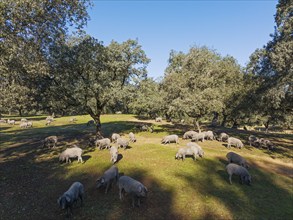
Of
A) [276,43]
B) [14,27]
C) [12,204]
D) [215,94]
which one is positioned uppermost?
[276,43]

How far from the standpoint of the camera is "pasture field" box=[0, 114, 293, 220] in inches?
530

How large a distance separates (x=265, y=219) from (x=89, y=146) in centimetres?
2202

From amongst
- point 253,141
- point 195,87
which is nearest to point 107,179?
point 195,87

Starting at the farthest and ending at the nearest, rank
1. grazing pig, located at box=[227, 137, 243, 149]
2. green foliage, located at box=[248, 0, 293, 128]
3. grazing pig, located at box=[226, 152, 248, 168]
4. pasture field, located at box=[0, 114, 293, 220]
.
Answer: grazing pig, located at box=[227, 137, 243, 149]
green foliage, located at box=[248, 0, 293, 128]
grazing pig, located at box=[226, 152, 248, 168]
pasture field, located at box=[0, 114, 293, 220]

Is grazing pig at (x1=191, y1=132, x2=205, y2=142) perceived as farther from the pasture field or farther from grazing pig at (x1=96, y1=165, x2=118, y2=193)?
grazing pig at (x1=96, y1=165, x2=118, y2=193)

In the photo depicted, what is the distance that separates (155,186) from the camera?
16719 mm

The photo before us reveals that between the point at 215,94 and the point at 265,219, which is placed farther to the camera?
the point at 215,94

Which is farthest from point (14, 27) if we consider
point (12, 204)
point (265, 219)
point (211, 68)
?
point (211, 68)

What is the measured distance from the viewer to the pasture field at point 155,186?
44.2ft

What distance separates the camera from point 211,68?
35375 mm

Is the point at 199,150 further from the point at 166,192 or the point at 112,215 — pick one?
the point at 112,215

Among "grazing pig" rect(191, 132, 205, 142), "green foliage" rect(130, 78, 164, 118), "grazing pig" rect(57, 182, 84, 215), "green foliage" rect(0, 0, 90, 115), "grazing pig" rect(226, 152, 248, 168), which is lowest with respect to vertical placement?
"grazing pig" rect(57, 182, 84, 215)

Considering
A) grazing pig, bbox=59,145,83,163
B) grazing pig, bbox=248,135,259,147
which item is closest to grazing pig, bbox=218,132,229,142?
grazing pig, bbox=248,135,259,147

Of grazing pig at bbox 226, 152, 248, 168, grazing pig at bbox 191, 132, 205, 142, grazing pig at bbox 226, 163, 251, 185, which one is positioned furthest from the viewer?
grazing pig at bbox 191, 132, 205, 142
